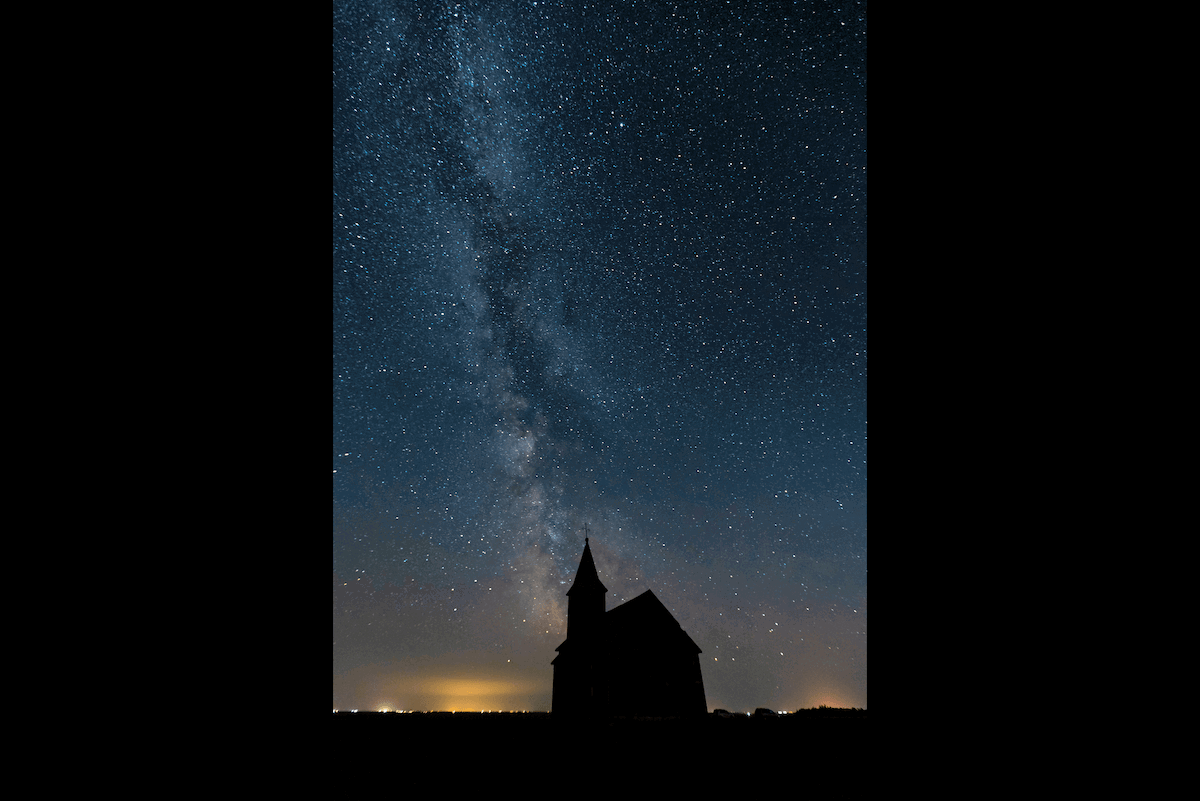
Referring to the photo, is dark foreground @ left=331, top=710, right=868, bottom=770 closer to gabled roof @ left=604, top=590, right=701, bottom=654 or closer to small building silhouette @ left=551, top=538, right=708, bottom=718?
small building silhouette @ left=551, top=538, right=708, bottom=718

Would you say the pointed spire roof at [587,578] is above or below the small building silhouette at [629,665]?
above

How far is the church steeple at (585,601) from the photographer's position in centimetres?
3309

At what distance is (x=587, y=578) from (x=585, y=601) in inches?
49.9

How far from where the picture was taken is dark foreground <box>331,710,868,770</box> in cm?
1143

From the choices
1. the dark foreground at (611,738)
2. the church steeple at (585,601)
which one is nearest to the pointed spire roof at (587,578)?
the church steeple at (585,601)

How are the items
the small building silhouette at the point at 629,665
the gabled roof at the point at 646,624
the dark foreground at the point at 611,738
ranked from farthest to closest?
the gabled roof at the point at 646,624 → the small building silhouette at the point at 629,665 → the dark foreground at the point at 611,738

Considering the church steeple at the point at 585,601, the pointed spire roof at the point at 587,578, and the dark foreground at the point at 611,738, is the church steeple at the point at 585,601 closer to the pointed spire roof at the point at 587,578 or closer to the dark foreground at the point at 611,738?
the pointed spire roof at the point at 587,578

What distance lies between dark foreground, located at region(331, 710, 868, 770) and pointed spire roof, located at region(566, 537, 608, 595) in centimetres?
1779

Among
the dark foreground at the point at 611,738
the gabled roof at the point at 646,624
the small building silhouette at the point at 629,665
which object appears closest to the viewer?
the dark foreground at the point at 611,738
